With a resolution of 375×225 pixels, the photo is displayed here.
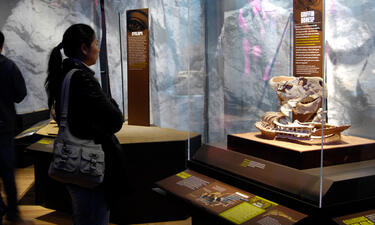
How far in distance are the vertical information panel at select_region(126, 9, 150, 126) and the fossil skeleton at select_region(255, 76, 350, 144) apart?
1866 millimetres

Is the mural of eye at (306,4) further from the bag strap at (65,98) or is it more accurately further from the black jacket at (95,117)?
the bag strap at (65,98)

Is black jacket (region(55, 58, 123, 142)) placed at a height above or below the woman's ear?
below

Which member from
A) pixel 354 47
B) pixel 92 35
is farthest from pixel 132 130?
pixel 354 47

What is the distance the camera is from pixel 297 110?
2.68m

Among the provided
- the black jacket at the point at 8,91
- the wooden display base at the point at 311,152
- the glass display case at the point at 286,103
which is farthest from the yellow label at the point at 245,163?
the black jacket at the point at 8,91

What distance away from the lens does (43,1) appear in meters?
5.82

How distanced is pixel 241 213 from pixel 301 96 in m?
1.10

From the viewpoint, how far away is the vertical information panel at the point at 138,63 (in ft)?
13.9

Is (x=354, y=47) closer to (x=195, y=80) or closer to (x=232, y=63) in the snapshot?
(x=232, y=63)

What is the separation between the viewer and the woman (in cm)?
197

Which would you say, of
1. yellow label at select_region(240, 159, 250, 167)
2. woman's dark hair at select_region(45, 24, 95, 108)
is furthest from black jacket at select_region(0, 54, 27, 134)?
yellow label at select_region(240, 159, 250, 167)

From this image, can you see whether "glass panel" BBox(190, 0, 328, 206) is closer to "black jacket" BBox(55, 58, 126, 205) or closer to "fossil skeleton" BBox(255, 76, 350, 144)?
"fossil skeleton" BBox(255, 76, 350, 144)

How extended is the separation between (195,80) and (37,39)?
368 cm

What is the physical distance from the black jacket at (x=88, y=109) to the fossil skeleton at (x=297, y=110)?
119cm
